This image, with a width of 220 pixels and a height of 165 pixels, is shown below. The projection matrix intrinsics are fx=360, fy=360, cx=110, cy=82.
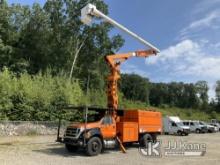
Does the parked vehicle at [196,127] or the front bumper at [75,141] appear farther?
the parked vehicle at [196,127]

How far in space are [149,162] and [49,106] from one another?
1871cm

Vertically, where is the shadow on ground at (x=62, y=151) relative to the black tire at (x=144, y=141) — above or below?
below

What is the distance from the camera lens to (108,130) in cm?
1989

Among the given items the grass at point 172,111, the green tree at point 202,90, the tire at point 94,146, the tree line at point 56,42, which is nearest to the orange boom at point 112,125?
the tire at point 94,146

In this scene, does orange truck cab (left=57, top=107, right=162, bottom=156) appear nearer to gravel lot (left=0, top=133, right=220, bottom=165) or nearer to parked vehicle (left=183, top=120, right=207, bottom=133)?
gravel lot (left=0, top=133, right=220, bottom=165)

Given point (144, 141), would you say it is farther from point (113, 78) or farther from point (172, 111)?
point (172, 111)

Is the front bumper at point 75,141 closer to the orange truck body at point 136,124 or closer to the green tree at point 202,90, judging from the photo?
the orange truck body at point 136,124

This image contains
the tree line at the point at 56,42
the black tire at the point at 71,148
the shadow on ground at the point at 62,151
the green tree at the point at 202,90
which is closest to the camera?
the shadow on ground at the point at 62,151

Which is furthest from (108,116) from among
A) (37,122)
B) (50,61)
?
(50,61)

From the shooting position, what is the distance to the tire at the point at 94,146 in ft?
60.7

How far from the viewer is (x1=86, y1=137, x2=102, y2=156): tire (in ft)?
60.7

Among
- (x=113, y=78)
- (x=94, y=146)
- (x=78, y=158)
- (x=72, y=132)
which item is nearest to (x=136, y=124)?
(x=113, y=78)

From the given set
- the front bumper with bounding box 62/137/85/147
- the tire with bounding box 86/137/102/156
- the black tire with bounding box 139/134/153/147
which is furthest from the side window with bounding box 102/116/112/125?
the black tire with bounding box 139/134/153/147

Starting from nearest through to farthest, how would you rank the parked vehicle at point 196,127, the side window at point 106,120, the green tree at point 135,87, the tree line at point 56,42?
the side window at point 106,120 < the parked vehicle at point 196,127 < the tree line at point 56,42 < the green tree at point 135,87
